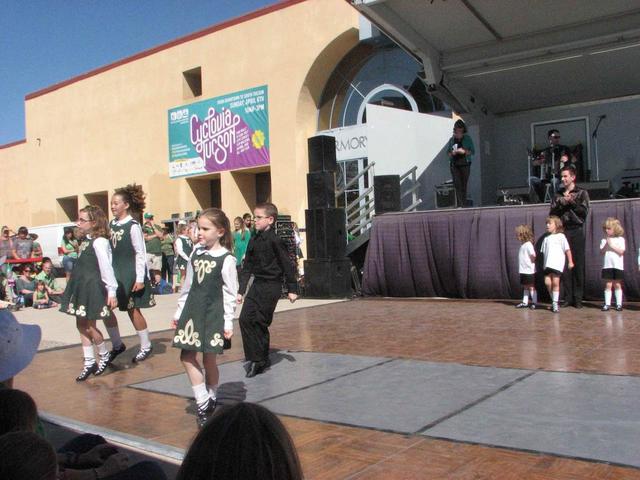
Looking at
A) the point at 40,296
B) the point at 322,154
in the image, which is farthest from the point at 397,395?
the point at 40,296

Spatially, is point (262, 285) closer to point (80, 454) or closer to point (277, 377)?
point (277, 377)

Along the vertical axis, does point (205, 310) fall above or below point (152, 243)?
below

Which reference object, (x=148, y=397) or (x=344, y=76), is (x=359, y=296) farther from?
(x=344, y=76)

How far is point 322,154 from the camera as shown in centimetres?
1348

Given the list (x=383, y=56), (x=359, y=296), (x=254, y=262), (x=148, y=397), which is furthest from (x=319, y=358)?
(x=383, y=56)

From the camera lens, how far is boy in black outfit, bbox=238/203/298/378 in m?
6.26

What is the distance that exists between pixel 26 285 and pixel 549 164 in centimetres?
1165

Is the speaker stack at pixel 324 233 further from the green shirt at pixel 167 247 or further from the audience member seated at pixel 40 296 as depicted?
the audience member seated at pixel 40 296

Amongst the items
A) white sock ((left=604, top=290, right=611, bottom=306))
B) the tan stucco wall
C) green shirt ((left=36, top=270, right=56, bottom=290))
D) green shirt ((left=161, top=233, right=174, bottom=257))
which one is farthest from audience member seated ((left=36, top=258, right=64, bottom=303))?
white sock ((left=604, top=290, right=611, bottom=306))

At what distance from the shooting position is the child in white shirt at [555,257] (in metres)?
9.54

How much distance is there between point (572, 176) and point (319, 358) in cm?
537

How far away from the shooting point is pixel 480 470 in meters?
3.54

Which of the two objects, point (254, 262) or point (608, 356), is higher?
point (254, 262)

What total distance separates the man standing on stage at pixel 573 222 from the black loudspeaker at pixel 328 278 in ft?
14.8
